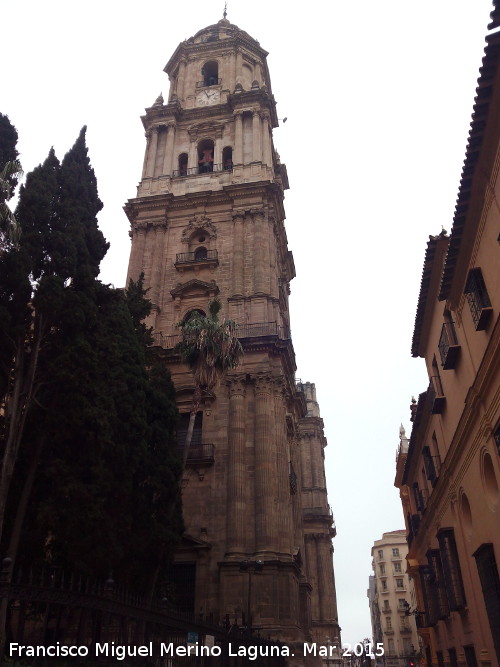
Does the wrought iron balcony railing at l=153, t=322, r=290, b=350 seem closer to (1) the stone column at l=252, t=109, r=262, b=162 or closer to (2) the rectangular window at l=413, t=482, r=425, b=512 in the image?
(2) the rectangular window at l=413, t=482, r=425, b=512

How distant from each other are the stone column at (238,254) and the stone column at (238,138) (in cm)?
448

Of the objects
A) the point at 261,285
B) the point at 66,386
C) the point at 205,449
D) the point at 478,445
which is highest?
the point at 261,285

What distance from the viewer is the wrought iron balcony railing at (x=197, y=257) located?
3198 cm

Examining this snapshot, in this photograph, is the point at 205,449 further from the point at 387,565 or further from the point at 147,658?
the point at 387,565

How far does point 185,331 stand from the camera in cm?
2291

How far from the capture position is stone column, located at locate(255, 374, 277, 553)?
23.2 metres

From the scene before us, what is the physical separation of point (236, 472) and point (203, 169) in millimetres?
20582

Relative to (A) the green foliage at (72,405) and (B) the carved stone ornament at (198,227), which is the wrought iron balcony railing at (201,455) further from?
(B) the carved stone ornament at (198,227)

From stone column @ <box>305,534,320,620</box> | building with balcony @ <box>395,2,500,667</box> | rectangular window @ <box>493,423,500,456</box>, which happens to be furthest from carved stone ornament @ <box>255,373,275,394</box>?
stone column @ <box>305,534,320,620</box>

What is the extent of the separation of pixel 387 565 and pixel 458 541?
256 ft

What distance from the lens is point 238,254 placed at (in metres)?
32.0

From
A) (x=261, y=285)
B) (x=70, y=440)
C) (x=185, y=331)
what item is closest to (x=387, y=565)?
(x=261, y=285)

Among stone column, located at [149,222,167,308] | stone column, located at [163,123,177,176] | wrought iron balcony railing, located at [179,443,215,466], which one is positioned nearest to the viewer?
wrought iron balcony railing, located at [179,443,215,466]

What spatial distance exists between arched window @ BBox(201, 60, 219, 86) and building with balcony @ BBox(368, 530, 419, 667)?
218 feet
